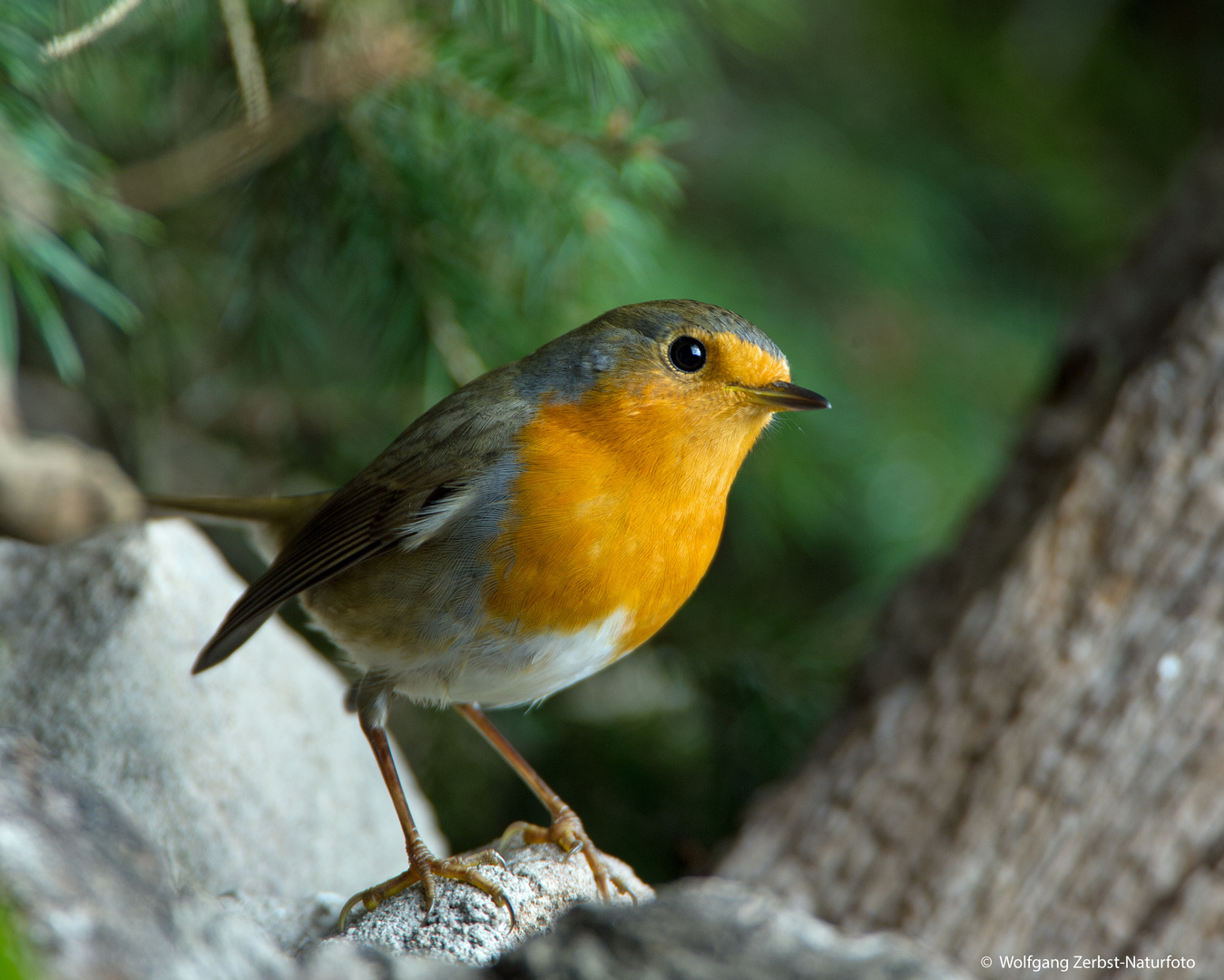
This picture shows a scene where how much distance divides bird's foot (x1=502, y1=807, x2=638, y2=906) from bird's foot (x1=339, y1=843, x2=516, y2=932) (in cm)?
17

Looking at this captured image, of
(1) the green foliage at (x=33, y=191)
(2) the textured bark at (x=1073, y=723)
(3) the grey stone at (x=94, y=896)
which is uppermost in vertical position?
(1) the green foliage at (x=33, y=191)

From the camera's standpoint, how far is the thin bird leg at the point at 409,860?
1.79 metres

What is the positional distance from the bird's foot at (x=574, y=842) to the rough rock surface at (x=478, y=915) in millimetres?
42

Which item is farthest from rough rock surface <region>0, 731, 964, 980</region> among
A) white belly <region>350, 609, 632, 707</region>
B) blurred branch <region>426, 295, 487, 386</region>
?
blurred branch <region>426, 295, 487, 386</region>

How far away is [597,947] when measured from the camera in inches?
45.7

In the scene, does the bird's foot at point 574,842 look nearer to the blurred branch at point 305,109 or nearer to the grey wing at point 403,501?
the grey wing at point 403,501

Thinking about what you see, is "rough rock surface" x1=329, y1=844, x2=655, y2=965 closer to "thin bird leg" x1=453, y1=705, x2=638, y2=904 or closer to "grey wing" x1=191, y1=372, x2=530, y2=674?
"thin bird leg" x1=453, y1=705, x2=638, y2=904

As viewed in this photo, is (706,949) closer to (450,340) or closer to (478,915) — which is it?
(478,915)

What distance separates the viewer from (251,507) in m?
2.63

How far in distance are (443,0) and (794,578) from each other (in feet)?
8.29

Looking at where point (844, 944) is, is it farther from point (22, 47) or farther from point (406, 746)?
point (406, 746)

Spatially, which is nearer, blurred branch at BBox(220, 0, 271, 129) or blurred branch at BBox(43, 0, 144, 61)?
blurred branch at BBox(43, 0, 144, 61)

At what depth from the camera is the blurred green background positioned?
7.54 ft

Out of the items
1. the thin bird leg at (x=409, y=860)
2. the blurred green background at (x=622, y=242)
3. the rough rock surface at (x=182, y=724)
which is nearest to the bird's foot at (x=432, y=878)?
the thin bird leg at (x=409, y=860)
